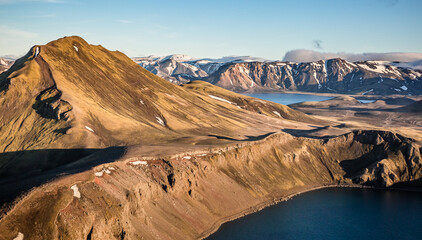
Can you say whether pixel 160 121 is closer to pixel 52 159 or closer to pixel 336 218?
pixel 52 159

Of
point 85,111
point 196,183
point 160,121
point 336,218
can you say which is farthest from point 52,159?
point 336,218

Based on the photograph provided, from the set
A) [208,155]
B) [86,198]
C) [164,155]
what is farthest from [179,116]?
[86,198]

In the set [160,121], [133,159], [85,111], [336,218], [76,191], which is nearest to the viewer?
[76,191]

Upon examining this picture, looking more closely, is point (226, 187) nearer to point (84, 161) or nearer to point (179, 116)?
point (84, 161)

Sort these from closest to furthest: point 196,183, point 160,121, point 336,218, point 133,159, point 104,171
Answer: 1. point 104,171
2. point 133,159
3. point 196,183
4. point 336,218
5. point 160,121

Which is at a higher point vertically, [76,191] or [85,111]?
[76,191]

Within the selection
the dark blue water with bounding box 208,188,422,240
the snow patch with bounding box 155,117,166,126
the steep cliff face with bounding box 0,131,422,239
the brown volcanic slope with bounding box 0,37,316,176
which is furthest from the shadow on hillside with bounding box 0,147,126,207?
the snow patch with bounding box 155,117,166,126
